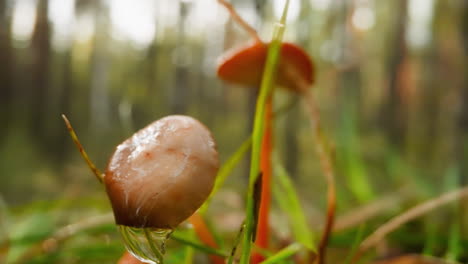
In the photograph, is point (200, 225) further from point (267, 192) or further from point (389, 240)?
point (389, 240)

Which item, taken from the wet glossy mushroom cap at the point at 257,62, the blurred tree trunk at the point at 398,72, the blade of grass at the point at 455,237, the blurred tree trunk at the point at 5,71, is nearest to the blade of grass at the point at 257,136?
the wet glossy mushroom cap at the point at 257,62

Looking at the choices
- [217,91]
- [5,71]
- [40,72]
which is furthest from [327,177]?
[217,91]

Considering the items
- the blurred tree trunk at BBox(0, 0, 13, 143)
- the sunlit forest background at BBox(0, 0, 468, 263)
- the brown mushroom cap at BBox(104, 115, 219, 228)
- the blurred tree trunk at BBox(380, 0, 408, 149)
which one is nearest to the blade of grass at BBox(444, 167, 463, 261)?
the sunlit forest background at BBox(0, 0, 468, 263)

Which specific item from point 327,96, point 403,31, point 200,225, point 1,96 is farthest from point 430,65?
point 1,96

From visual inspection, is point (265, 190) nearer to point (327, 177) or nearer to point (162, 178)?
point (327, 177)

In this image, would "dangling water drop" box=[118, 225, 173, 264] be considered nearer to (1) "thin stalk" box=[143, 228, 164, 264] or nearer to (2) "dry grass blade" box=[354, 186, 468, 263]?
(1) "thin stalk" box=[143, 228, 164, 264]

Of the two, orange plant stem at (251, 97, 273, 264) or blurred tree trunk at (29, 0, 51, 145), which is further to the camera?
blurred tree trunk at (29, 0, 51, 145)
